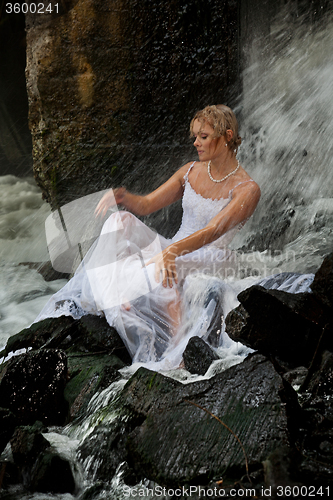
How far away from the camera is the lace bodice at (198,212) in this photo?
2435 millimetres

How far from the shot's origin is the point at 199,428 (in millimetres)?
1479

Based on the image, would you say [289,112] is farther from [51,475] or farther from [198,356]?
[51,475]

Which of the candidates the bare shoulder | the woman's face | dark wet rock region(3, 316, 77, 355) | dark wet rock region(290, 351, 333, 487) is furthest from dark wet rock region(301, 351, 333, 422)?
dark wet rock region(3, 316, 77, 355)

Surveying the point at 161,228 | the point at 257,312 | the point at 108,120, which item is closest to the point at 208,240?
the point at 257,312

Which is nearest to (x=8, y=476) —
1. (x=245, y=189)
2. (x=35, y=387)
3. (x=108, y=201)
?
(x=35, y=387)

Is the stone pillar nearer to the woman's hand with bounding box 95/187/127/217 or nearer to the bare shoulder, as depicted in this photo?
the woman's hand with bounding box 95/187/127/217

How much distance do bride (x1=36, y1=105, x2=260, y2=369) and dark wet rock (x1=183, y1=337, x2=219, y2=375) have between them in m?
0.08

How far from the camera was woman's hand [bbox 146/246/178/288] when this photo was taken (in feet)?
7.13

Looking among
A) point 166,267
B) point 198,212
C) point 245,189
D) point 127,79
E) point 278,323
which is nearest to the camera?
point 278,323

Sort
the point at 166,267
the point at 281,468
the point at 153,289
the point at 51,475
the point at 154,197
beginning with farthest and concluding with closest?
the point at 154,197 < the point at 153,289 < the point at 166,267 < the point at 51,475 < the point at 281,468

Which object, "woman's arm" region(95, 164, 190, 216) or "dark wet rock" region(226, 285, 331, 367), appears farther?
"woman's arm" region(95, 164, 190, 216)

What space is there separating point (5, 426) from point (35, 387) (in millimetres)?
274

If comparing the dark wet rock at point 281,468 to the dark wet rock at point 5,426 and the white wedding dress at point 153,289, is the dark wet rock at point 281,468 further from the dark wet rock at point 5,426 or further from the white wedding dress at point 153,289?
the dark wet rock at point 5,426

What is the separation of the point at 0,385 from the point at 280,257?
1.82 metres
